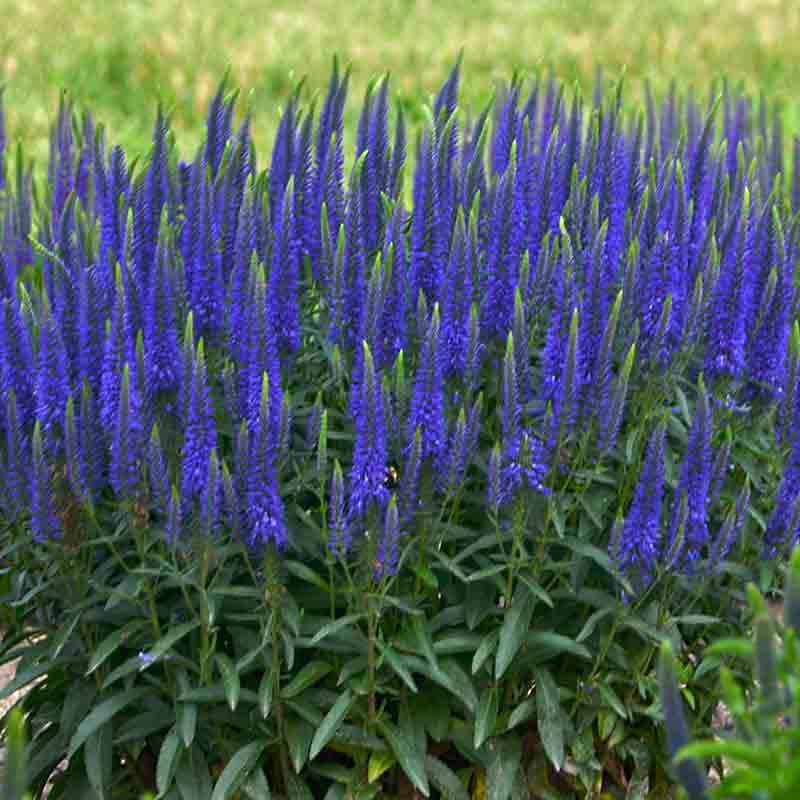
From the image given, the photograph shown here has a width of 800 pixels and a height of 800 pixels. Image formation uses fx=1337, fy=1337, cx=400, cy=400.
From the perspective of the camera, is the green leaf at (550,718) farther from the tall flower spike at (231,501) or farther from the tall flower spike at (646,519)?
the tall flower spike at (231,501)

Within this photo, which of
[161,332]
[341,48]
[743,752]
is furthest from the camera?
[341,48]

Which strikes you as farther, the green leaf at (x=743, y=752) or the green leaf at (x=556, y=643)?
the green leaf at (x=556, y=643)

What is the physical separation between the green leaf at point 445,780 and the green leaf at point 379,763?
Answer: 155mm

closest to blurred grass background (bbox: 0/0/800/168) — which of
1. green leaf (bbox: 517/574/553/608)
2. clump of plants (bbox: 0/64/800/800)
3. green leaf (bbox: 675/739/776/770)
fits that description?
clump of plants (bbox: 0/64/800/800)

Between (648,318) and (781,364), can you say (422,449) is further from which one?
(781,364)

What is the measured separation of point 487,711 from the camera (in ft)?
12.7

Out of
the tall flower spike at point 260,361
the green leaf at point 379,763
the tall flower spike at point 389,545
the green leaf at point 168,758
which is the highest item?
the tall flower spike at point 260,361

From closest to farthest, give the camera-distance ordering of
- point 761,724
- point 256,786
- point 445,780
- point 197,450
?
point 761,724 < point 197,450 < point 256,786 < point 445,780

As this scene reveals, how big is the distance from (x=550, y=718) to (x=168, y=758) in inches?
42.9

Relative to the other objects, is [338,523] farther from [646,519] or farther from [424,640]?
[646,519]

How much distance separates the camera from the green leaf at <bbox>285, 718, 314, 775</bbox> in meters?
3.77

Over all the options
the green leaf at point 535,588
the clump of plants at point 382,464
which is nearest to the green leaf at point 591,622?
the clump of plants at point 382,464

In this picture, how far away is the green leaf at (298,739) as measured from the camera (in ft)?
12.4

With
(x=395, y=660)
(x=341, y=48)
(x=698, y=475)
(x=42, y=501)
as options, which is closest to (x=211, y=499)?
(x=42, y=501)
